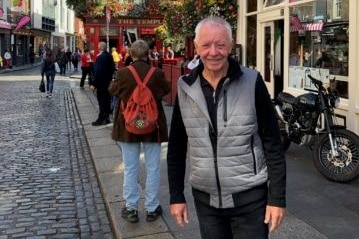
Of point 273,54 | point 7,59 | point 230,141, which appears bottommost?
point 230,141

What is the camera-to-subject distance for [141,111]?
16.4 feet

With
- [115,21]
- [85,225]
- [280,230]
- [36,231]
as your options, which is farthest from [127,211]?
[115,21]

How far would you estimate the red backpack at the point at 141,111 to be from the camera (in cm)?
500

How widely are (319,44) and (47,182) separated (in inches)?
183

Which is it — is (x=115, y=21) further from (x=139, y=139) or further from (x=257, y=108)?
(x=257, y=108)

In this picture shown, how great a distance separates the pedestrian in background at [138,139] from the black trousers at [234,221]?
2264 millimetres

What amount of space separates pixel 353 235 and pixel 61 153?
5.98 metres

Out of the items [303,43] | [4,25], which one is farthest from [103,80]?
[4,25]

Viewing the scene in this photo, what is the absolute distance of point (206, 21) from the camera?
2682 millimetres

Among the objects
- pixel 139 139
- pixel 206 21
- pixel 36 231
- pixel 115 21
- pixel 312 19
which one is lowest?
pixel 36 231

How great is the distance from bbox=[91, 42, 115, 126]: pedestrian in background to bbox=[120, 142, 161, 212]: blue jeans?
6.94 meters

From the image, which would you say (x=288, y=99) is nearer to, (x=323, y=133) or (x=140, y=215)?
(x=323, y=133)

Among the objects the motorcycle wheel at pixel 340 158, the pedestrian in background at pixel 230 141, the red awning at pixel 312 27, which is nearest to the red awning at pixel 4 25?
the red awning at pixel 312 27

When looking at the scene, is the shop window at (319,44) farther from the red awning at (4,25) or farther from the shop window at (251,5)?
the red awning at (4,25)
